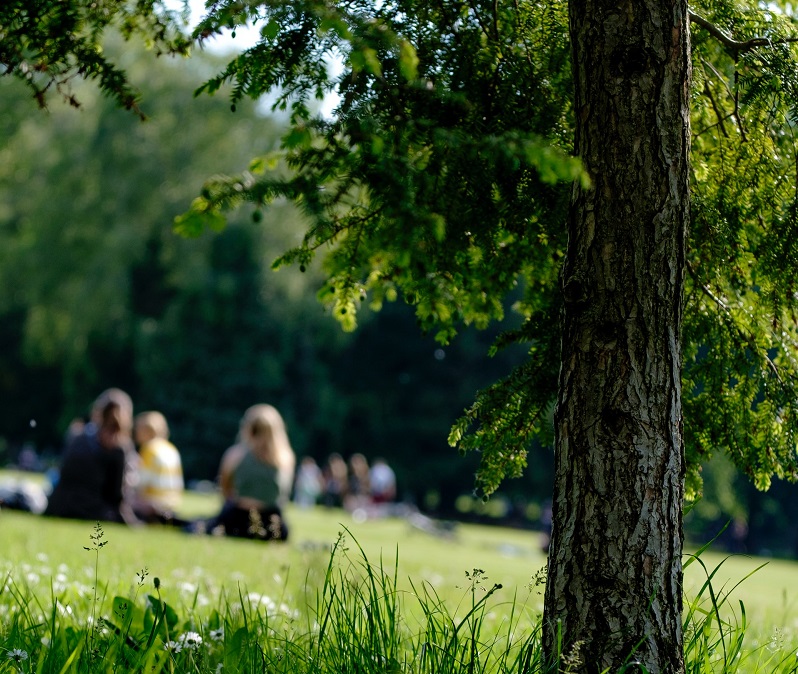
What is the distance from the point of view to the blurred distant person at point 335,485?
35375mm

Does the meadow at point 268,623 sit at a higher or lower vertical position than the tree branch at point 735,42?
lower

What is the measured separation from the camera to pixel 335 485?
3634cm

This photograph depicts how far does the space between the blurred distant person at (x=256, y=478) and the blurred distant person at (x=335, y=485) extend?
23.7 m

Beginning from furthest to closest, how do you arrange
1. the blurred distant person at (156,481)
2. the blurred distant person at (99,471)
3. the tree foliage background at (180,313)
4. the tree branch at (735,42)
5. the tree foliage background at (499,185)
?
the tree foliage background at (180,313)
the blurred distant person at (156,481)
the blurred distant person at (99,471)
the tree branch at (735,42)
the tree foliage background at (499,185)

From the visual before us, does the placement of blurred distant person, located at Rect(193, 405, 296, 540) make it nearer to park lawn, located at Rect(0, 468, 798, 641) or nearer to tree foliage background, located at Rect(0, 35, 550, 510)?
Result: park lawn, located at Rect(0, 468, 798, 641)

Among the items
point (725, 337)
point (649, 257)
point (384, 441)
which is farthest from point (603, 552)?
point (384, 441)

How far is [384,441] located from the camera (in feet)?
146

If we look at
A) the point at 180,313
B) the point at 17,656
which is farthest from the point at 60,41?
the point at 180,313

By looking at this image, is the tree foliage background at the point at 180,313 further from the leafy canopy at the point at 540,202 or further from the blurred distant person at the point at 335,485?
the leafy canopy at the point at 540,202

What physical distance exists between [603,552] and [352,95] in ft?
5.29

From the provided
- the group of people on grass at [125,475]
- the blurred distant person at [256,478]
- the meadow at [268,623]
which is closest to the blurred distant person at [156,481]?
the group of people on grass at [125,475]

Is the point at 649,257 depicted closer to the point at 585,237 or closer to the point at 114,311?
the point at 585,237

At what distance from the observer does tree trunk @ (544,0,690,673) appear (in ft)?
9.68

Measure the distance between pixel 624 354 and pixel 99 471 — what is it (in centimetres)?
921
